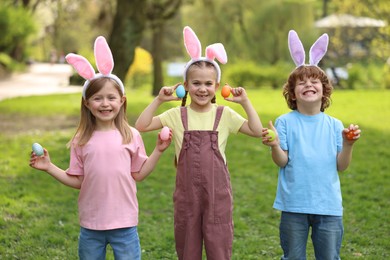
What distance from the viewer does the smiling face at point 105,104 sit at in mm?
3305

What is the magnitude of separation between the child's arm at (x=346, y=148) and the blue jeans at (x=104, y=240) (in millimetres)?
1262

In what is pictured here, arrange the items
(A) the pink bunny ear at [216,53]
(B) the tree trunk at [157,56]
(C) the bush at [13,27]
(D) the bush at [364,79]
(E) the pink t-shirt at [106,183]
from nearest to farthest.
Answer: (E) the pink t-shirt at [106,183] < (A) the pink bunny ear at [216,53] < (B) the tree trunk at [157,56] < (C) the bush at [13,27] < (D) the bush at [364,79]

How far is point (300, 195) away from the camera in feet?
11.3

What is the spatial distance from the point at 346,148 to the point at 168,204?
3.37m

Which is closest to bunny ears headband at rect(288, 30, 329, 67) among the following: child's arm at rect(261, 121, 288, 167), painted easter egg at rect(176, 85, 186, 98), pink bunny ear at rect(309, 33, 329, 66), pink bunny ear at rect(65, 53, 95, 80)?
pink bunny ear at rect(309, 33, 329, 66)

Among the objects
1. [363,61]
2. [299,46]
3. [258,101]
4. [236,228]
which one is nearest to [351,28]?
[363,61]

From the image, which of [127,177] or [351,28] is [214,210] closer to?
[127,177]

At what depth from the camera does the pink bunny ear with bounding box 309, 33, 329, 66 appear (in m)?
3.64

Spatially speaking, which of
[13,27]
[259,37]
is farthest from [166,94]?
[259,37]

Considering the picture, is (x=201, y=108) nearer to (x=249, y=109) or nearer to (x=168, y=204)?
(x=249, y=109)

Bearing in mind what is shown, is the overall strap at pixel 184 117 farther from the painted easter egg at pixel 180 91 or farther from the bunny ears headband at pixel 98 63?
the bunny ears headband at pixel 98 63

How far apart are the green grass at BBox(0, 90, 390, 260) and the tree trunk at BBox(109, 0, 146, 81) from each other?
1.80m

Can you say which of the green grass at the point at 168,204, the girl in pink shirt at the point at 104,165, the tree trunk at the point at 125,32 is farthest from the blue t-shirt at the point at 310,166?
the tree trunk at the point at 125,32

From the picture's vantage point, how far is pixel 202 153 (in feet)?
11.1
